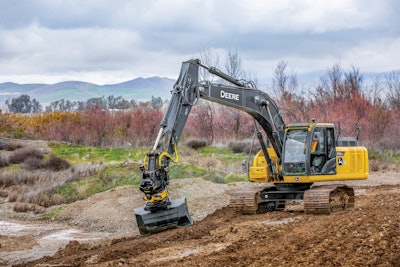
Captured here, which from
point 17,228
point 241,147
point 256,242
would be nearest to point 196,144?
point 241,147

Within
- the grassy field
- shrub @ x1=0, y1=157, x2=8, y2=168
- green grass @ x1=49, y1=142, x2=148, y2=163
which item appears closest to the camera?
the grassy field

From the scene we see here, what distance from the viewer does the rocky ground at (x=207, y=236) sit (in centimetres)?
1167

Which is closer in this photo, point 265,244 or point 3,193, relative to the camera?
point 265,244

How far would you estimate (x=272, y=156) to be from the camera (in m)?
19.0

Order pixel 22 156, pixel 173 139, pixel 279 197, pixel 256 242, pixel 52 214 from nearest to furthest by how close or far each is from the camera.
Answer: pixel 256 242 < pixel 173 139 < pixel 279 197 < pixel 52 214 < pixel 22 156

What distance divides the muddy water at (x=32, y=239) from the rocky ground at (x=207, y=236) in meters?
0.02

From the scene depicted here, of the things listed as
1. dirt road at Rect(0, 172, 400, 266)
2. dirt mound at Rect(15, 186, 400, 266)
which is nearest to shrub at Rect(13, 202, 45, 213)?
dirt road at Rect(0, 172, 400, 266)

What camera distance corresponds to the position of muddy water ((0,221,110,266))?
16.4 m

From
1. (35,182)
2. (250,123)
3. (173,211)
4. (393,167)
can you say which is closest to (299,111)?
(250,123)

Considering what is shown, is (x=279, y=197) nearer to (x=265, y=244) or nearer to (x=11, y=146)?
(x=265, y=244)

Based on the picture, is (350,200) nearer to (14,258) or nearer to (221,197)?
(221,197)

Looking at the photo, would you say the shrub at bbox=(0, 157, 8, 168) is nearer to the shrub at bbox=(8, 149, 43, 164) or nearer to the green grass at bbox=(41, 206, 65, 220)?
the shrub at bbox=(8, 149, 43, 164)

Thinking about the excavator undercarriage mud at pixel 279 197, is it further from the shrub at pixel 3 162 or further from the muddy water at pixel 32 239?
the shrub at pixel 3 162

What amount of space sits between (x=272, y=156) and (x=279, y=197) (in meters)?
1.20
